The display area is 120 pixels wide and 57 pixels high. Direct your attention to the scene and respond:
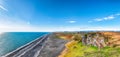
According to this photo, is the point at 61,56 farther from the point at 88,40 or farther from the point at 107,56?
the point at 88,40

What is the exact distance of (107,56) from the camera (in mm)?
40531

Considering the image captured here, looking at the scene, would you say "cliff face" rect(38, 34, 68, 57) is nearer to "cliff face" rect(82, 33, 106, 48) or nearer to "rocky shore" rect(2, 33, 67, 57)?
"rocky shore" rect(2, 33, 67, 57)

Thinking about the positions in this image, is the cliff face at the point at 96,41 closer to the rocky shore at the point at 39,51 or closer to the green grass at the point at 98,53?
the green grass at the point at 98,53

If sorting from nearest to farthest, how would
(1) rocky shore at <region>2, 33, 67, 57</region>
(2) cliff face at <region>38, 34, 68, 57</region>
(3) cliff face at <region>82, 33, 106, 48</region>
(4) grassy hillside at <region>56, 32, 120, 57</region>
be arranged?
(4) grassy hillside at <region>56, 32, 120, 57</region>
(2) cliff face at <region>38, 34, 68, 57</region>
(1) rocky shore at <region>2, 33, 67, 57</region>
(3) cliff face at <region>82, 33, 106, 48</region>

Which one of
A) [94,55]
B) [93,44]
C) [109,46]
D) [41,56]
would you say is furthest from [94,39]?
[41,56]

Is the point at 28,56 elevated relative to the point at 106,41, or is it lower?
lower

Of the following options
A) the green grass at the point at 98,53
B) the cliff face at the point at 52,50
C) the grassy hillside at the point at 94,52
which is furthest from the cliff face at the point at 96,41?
the cliff face at the point at 52,50

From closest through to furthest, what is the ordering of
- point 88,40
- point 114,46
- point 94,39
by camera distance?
1. point 114,46
2. point 94,39
3. point 88,40

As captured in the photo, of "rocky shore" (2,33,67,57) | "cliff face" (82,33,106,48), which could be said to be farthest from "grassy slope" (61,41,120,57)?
"rocky shore" (2,33,67,57)

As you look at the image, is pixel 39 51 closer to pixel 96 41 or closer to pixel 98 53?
pixel 96 41

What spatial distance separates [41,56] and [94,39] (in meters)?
22.8

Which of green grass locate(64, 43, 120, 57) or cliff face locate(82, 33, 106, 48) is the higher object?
cliff face locate(82, 33, 106, 48)

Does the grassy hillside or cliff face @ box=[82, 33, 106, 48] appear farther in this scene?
cliff face @ box=[82, 33, 106, 48]

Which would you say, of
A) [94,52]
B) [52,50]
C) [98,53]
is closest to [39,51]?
[52,50]
